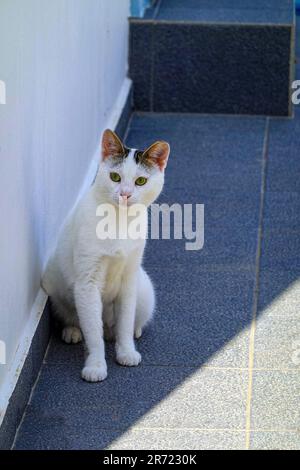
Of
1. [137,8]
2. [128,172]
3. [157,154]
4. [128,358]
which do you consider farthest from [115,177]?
[137,8]

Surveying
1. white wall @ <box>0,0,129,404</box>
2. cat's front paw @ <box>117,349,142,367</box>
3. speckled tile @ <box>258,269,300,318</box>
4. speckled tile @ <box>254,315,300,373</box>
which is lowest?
speckled tile @ <box>258,269,300,318</box>

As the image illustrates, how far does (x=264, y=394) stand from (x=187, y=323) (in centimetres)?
72

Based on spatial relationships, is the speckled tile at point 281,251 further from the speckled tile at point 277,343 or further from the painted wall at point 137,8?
the painted wall at point 137,8

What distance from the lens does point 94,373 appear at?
152 inches

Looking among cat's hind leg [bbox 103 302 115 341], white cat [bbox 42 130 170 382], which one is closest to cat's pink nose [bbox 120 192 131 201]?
white cat [bbox 42 130 170 382]

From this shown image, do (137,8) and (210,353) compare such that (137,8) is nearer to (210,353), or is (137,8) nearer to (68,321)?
(68,321)

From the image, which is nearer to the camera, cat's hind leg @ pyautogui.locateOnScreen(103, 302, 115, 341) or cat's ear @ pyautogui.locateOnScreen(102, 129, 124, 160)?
cat's ear @ pyautogui.locateOnScreen(102, 129, 124, 160)

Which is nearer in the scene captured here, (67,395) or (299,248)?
(67,395)

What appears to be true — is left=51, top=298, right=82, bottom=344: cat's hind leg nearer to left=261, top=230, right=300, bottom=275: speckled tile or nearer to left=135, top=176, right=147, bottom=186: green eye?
left=135, top=176, right=147, bottom=186: green eye

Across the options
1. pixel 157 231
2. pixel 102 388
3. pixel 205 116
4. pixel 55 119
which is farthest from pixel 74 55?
pixel 205 116

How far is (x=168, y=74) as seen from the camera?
285 inches

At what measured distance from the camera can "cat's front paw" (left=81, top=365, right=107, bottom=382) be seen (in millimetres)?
3871

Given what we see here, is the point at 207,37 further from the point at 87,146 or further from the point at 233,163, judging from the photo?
the point at 87,146

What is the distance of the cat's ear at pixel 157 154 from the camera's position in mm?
3828
